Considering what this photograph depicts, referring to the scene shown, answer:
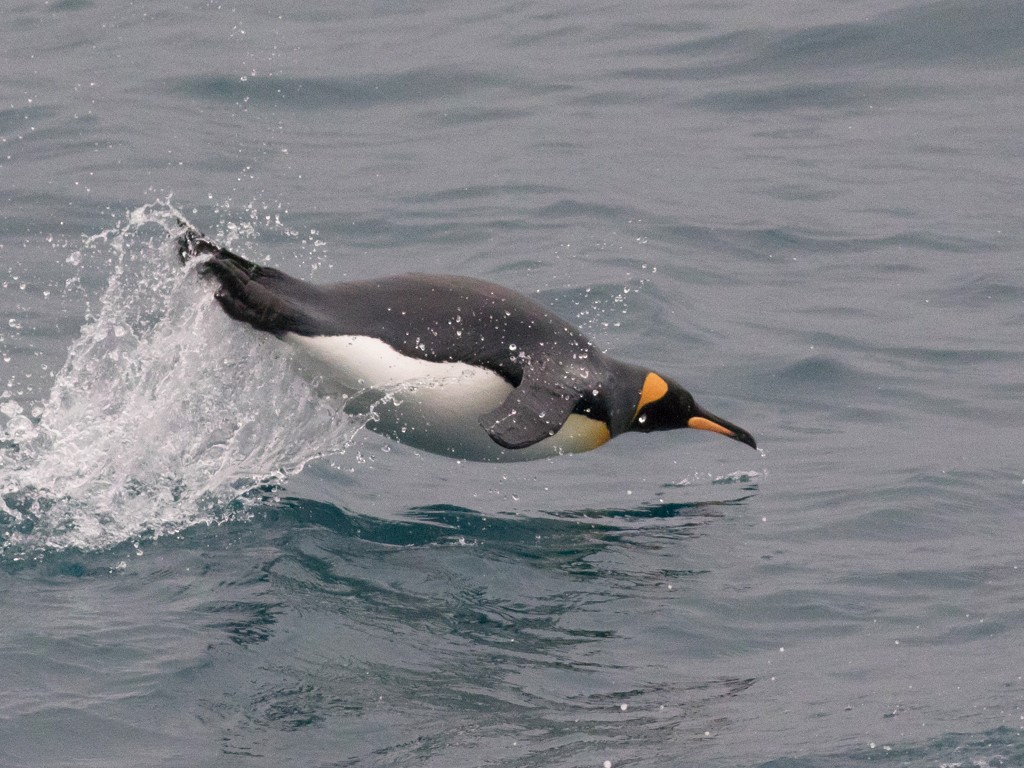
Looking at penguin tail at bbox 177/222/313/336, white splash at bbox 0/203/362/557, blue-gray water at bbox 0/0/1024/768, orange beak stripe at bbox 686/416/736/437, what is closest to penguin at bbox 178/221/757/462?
penguin tail at bbox 177/222/313/336

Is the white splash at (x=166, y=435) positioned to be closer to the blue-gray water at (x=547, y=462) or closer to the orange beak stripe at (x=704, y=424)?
the blue-gray water at (x=547, y=462)

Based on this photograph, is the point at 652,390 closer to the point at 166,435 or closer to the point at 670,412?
the point at 670,412

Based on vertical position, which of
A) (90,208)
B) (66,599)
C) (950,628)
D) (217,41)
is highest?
(217,41)

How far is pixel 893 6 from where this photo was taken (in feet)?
55.8

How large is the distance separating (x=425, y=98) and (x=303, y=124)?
144 cm

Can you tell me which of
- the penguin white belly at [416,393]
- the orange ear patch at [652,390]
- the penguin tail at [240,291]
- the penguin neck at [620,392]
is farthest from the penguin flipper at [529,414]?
the penguin tail at [240,291]

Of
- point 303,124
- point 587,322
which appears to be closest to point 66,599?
point 587,322

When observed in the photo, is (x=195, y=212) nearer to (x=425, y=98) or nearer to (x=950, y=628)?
(x=425, y=98)

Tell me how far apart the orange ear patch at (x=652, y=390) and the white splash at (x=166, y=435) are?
65.9 inches

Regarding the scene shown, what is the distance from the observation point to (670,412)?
855 cm

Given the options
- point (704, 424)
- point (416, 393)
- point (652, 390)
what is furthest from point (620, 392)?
point (416, 393)

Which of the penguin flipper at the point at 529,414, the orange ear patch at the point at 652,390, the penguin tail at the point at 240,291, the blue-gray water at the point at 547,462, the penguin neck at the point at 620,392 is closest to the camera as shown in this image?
the blue-gray water at the point at 547,462

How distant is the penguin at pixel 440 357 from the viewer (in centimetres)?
711

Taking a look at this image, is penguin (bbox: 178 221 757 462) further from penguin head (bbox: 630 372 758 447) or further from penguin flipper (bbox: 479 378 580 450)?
penguin head (bbox: 630 372 758 447)
